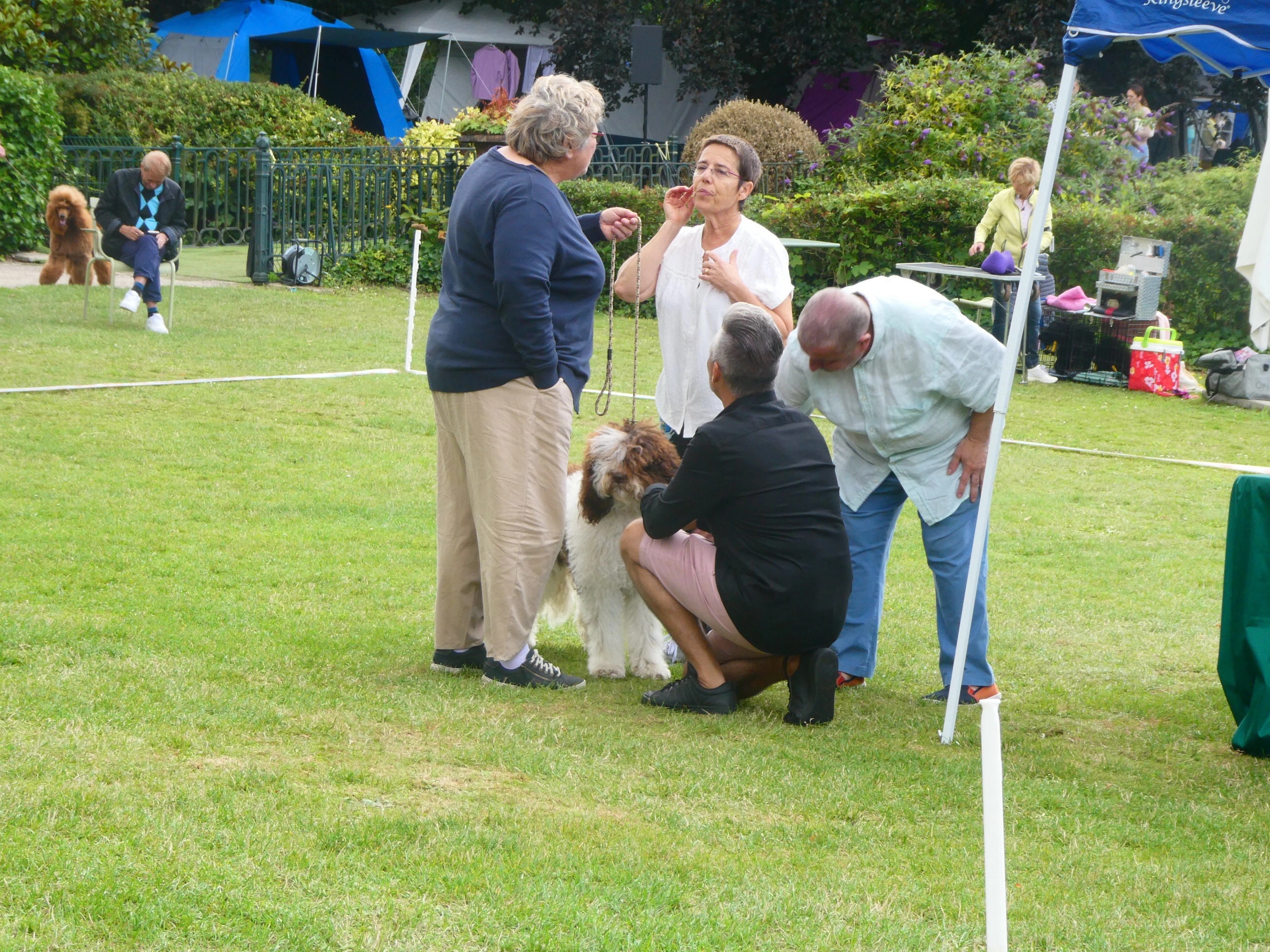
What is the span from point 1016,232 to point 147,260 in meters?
8.65

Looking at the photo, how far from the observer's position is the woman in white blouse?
16.8 feet

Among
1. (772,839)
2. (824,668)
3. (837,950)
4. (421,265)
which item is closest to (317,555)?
(824,668)

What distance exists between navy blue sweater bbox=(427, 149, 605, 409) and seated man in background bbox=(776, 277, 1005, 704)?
0.81 meters

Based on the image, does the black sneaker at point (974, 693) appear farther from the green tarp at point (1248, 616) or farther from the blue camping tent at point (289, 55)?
the blue camping tent at point (289, 55)

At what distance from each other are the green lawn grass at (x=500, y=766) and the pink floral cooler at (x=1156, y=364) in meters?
6.12

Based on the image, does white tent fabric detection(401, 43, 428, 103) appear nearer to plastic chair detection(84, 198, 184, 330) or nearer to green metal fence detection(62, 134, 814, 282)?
green metal fence detection(62, 134, 814, 282)

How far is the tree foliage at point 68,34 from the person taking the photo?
20.0 meters

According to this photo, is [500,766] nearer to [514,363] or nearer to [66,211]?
[514,363]

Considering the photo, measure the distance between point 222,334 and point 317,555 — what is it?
719 cm

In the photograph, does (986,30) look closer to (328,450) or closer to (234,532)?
(328,450)

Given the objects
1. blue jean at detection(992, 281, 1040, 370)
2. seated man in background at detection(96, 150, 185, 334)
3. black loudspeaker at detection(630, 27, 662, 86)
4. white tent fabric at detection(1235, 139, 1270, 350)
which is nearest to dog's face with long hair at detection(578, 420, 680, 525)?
white tent fabric at detection(1235, 139, 1270, 350)

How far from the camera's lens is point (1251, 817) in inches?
156

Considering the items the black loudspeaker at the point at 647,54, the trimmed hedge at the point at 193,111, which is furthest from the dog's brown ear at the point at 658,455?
the trimmed hedge at the point at 193,111

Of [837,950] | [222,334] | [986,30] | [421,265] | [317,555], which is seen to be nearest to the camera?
[837,950]
